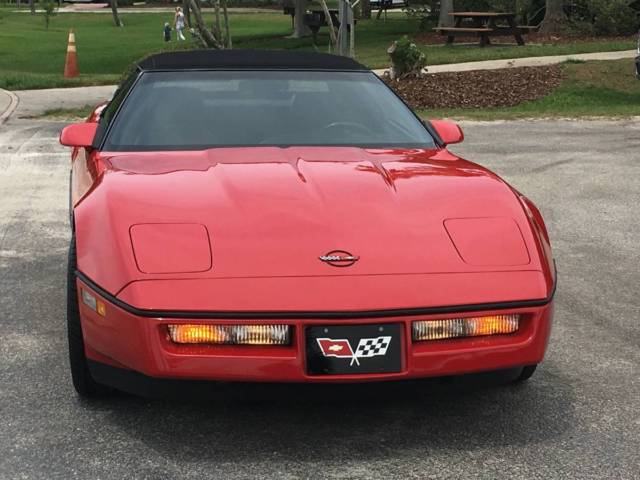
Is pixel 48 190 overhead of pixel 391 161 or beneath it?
beneath

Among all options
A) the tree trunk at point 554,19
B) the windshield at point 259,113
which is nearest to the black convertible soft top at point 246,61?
the windshield at point 259,113

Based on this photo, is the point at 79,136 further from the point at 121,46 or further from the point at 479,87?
the point at 121,46

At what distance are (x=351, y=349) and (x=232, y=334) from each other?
0.40 metres

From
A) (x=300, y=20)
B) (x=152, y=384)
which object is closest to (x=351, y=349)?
(x=152, y=384)

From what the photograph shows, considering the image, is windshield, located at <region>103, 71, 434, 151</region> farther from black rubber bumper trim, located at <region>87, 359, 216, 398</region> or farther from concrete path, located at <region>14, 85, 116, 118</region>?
concrete path, located at <region>14, 85, 116, 118</region>

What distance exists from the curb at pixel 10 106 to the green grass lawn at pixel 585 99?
20.2ft

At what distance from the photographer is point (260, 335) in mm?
3260

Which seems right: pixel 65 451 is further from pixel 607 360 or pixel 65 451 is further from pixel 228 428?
pixel 607 360

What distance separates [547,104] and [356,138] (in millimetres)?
12053

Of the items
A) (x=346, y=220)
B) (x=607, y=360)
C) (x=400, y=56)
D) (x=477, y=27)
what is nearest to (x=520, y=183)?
(x=607, y=360)

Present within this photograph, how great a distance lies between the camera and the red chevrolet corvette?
3.25 metres

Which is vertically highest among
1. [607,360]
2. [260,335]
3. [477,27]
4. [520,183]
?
[260,335]

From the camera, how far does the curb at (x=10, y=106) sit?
45.5ft

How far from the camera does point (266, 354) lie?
324 cm
